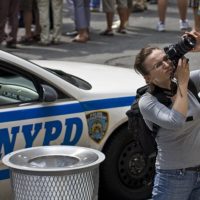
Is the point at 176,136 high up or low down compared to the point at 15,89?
up

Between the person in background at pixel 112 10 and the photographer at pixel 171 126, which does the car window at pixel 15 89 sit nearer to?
the photographer at pixel 171 126

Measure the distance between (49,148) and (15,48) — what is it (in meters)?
8.22

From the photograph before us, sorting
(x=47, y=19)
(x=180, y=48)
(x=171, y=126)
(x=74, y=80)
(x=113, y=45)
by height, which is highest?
(x=180, y=48)

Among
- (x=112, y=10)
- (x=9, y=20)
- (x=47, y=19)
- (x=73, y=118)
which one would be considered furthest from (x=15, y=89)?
(x=112, y=10)

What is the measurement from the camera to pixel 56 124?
16.4 ft

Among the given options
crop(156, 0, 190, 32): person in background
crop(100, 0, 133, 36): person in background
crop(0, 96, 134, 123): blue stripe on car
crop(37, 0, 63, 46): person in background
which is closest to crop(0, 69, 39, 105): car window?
crop(0, 96, 134, 123): blue stripe on car

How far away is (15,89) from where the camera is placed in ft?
16.9

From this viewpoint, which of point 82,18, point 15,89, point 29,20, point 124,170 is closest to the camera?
point 15,89

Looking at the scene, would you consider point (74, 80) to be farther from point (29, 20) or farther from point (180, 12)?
point (180, 12)

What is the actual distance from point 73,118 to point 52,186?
176 centimetres

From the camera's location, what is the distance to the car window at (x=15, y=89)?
5021mm

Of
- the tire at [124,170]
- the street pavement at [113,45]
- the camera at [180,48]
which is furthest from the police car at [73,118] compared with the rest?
the street pavement at [113,45]

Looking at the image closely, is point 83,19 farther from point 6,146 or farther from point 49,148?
point 49,148

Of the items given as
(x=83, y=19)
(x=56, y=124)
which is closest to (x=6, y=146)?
(x=56, y=124)
